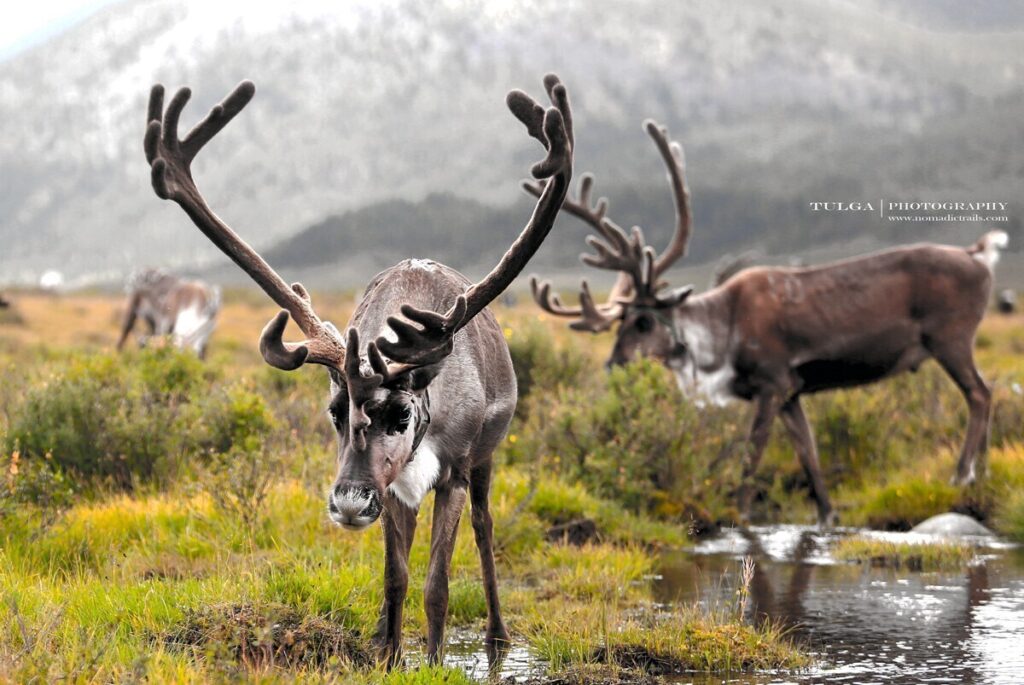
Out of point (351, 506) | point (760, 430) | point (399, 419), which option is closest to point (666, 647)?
point (399, 419)

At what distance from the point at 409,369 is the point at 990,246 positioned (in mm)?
9164

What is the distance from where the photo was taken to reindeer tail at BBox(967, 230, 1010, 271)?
13.0m

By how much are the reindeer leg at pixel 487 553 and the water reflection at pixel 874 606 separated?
4.39 ft

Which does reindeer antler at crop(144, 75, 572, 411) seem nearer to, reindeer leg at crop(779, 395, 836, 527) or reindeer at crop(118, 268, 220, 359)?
reindeer leg at crop(779, 395, 836, 527)

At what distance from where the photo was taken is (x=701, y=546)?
417 inches

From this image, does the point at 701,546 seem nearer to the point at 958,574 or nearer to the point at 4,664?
the point at 958,574

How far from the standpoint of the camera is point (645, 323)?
44.6 feet

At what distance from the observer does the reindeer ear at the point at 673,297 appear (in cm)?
1311

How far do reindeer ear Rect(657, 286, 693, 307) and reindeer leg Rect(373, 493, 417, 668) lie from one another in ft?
23.5

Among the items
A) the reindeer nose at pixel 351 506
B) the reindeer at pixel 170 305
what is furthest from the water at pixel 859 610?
the reindeer at pixel 170 305

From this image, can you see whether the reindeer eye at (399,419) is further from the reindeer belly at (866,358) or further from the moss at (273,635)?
the reindeer belly at (866,358)

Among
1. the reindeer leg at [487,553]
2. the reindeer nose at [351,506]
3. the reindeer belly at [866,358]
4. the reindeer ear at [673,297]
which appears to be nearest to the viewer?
the reindeer nose at [351,506]

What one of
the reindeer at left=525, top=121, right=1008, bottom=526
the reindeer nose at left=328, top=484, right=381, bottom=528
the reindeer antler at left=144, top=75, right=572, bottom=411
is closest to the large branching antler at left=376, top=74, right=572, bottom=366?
the reindeer antler at left=144, top=75, right=572, bottom=411

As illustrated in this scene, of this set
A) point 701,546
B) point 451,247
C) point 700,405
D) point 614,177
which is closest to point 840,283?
point 700,405
